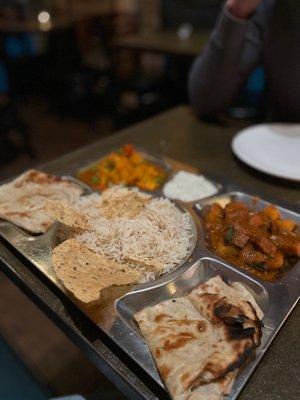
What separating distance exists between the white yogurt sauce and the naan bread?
1.42 ft

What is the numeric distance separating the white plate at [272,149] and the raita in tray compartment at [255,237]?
0.30 m

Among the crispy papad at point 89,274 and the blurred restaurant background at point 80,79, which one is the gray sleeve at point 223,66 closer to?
the blurred restaurant background at point 80,79

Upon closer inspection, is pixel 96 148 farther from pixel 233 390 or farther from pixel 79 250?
pixel 233 390

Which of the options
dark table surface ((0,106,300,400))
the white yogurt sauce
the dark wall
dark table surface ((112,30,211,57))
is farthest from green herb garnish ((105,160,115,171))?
the dark wall

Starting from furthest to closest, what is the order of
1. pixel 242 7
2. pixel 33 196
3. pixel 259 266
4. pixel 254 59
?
pixel 254 59
pixel 242 7
pixel 33 196
pixel 259 266

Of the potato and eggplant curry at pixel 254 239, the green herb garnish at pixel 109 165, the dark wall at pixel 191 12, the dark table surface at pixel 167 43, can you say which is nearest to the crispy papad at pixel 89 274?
the potato and eggplant curry at pixel 254 239

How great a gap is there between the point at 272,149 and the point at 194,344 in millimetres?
1342

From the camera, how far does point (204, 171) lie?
1.89 meters

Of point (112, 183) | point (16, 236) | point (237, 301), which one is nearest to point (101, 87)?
point (112, 183)

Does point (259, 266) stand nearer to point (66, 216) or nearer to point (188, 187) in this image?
point (188, 187)

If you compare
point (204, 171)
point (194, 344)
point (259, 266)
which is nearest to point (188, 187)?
point (204, 171)

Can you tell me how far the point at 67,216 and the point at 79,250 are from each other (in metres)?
0.15

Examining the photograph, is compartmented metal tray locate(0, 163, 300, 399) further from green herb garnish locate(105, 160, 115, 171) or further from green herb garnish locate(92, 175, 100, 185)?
green herb garnish locate(105, 160, 115, 171)

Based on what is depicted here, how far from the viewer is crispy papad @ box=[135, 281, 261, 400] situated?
875 millimetres
